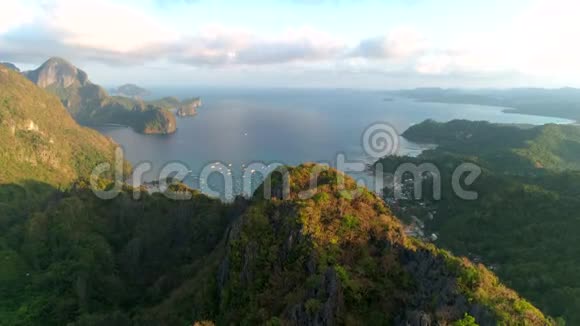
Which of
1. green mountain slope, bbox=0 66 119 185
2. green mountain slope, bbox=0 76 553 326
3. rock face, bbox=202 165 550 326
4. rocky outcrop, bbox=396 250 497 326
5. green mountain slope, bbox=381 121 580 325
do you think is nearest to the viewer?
rocky outcrop, bbox=396 250 497 326

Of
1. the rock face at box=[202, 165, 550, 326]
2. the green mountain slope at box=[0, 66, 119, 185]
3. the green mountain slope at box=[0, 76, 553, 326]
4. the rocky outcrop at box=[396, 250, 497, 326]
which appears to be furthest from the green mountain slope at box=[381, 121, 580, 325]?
the green mountain slope at box=[0, 66, 119, 185]

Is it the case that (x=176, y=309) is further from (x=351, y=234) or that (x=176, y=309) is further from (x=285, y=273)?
(x=351, y=234)

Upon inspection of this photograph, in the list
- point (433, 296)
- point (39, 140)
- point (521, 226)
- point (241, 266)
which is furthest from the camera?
point (39, 140)

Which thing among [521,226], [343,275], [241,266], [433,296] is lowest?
[521,226]


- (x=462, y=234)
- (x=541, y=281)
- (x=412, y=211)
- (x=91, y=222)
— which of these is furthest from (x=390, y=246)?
(x=412, y=211)

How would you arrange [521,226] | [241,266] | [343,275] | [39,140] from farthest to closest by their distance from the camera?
1. [39,140]
2. [521,226]
3. [241,266]
4. [343,275]

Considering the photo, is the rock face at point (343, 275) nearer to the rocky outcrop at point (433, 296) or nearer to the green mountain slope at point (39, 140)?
the rocky outcrop at point (433, 296)

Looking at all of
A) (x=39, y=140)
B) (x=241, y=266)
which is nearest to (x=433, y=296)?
(x=241, y=266)

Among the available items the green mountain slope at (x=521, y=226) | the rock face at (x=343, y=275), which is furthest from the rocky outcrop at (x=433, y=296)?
the green mountain slope at (x=521, y=226)

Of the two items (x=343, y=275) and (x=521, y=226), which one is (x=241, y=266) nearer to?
(x=343, y=275)

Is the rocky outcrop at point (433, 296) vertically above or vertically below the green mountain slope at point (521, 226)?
above

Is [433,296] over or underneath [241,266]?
over

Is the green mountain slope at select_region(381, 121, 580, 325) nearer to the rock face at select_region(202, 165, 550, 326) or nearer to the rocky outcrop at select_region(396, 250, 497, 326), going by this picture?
the rock face at select_region(202, 165, 550, 326)
